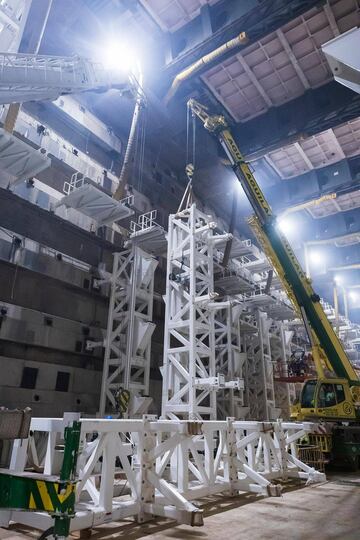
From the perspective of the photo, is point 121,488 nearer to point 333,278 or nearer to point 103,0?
point 103,0

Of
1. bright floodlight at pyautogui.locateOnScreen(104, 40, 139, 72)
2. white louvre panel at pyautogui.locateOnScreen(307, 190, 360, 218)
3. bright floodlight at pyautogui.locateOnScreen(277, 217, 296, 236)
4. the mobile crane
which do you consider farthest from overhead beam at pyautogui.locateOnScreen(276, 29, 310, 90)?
bright floodlight at pyautogui.locateOnScreen(277, 217, 296, 236)

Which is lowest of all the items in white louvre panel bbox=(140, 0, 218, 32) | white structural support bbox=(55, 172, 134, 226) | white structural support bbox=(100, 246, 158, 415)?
white structural support bbox=(100, 246, 158, 415)

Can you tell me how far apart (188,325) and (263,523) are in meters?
7.76

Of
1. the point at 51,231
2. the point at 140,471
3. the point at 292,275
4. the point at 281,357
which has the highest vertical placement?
the point at 51,231

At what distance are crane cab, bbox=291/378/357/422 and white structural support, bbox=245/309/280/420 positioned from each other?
305 inches

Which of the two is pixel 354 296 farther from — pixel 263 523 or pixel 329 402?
pixel 263 523

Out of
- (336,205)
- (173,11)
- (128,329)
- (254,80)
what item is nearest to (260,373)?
(128,329)

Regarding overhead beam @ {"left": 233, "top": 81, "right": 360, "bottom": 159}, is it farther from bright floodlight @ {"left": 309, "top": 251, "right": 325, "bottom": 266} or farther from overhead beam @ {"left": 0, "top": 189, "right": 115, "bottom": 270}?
bright floodlight @ {"left": 309, "top": 251, "right": 325, "bottom": 266}

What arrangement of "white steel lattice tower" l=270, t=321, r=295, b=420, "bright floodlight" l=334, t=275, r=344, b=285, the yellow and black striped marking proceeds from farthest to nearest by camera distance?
1. "bright floodlight" l=334, t=275, r=344, b=285
2. "white steel lattice tower" l=270, t=321, r=295, b=420
3. the yellow and black striped marking

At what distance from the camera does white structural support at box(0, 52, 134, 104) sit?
879 centimetres

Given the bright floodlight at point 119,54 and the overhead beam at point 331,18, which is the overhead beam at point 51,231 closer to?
the bright floodlight at point 119,54

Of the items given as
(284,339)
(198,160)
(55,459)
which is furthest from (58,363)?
(284,339)

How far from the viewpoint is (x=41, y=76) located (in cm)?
927

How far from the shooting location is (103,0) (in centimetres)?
1521
